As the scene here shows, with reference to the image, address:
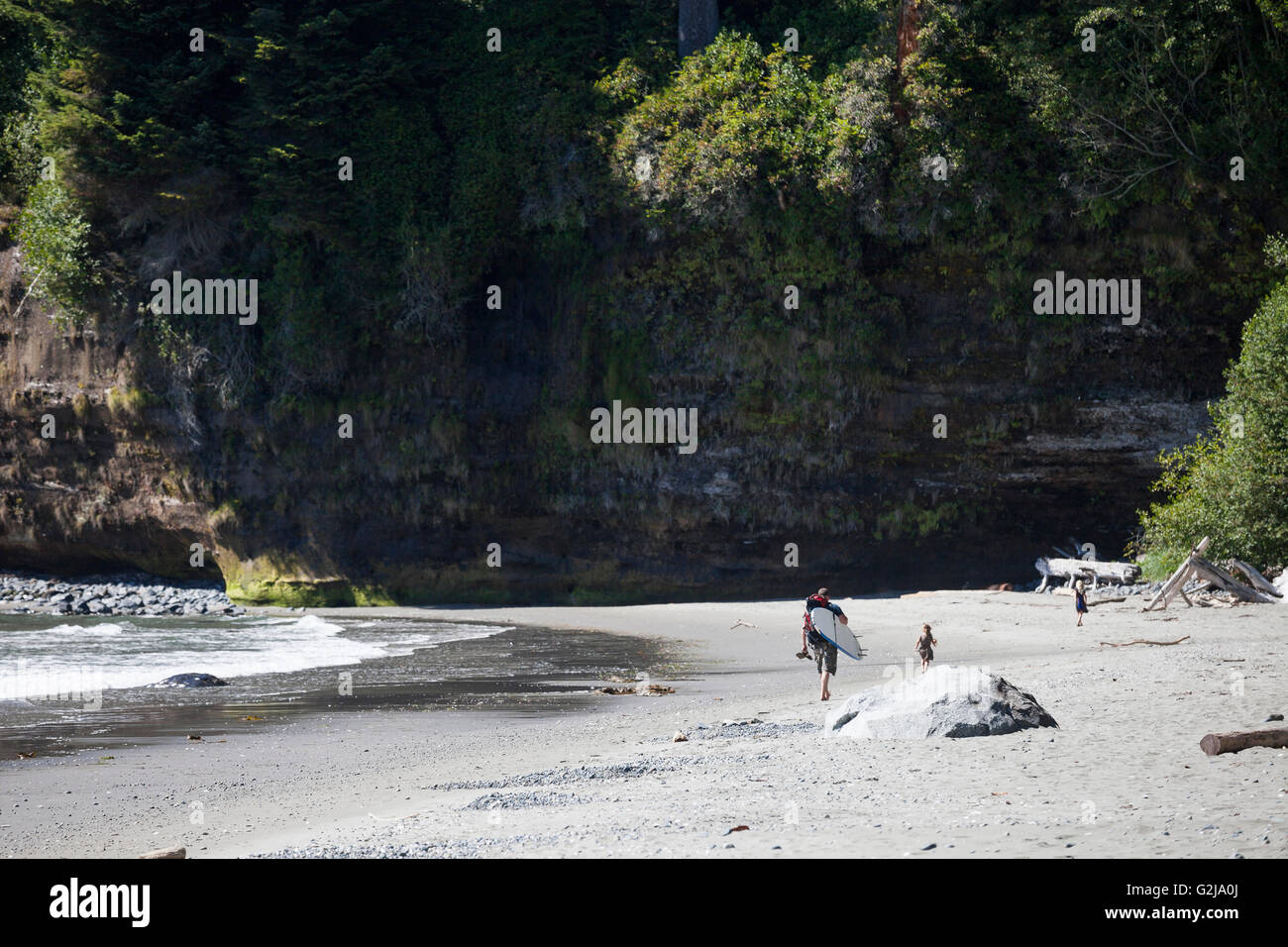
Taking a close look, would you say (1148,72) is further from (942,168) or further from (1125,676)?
(1125,676)

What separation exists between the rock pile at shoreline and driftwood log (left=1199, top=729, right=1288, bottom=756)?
23.6 meters

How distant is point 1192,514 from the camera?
1875cm

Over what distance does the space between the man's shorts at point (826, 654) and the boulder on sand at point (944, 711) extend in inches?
123

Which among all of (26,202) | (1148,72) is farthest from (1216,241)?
(26,202)

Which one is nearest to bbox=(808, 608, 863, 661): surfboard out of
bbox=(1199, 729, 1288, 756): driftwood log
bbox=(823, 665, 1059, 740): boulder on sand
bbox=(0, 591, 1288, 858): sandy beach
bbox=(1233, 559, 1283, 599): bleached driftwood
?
bbox=(0, 591, 1288, 858): sandy beach

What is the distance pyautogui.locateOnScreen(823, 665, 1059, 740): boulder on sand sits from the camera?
25.5ft

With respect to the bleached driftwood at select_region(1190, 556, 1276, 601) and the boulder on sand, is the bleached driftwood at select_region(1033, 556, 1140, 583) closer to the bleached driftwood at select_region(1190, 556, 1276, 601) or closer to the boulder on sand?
the bleached driftwood at select_region(1190, 556, 1276, 601)

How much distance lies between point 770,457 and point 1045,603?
25.6 ft

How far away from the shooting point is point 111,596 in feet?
92.8

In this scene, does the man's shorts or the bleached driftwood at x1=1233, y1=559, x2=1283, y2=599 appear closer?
the man's shorts

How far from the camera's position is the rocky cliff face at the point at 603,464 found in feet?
78.2
